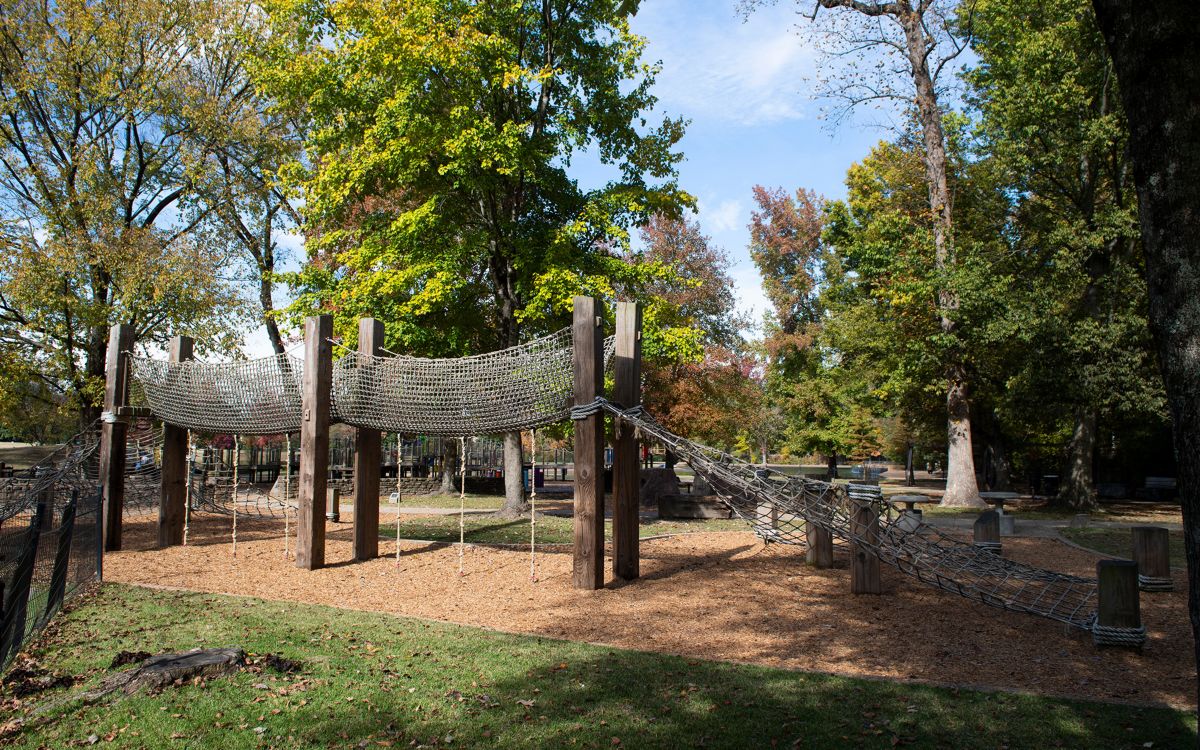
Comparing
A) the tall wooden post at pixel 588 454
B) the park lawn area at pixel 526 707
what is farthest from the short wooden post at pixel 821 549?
the park lawn area at pixel 526 707

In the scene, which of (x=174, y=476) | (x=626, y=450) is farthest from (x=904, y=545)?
(x=174, y=476)

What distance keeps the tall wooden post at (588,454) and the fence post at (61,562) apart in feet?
15.7

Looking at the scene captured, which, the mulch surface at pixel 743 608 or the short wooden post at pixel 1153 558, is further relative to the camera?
the short wooden post at pixel 1153 558

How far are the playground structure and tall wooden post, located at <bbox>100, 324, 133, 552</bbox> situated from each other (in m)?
0.02

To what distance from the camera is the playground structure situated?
26.3 feet

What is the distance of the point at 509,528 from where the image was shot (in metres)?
16.1

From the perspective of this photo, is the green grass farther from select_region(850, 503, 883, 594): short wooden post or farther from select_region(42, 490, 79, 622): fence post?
select_region(42, 490, 79, 622): fence post

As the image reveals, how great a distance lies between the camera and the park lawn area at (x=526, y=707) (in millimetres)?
4562

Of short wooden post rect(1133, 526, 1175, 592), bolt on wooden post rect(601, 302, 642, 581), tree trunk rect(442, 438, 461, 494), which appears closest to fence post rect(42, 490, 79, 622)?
bolt on wooden post rect(601, 302, 642, 581)

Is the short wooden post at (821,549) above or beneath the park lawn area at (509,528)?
above

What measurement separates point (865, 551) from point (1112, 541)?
8.27m

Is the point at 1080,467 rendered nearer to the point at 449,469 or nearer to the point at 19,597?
the point at 449,469

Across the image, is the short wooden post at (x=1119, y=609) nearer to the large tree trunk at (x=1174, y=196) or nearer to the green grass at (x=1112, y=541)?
the large tree trunk at (x=1174, y=196)

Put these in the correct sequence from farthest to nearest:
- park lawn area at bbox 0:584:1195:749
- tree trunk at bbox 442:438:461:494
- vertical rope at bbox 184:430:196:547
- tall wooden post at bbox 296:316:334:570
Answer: tree trunk at bbox 442:438:461:494
vertical rope at bbox 184:430:196:547
tall wooden post at bbox 296:316:334:570
park lawn area at bbox 0:584:1195:749
